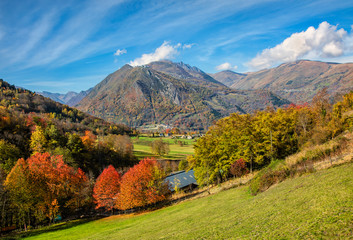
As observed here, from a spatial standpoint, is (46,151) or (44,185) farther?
(46,151)

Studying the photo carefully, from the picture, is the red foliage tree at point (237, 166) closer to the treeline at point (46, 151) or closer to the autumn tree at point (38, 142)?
the treeline at point (46, 151)

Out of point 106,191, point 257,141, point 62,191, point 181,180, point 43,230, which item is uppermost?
point 257,141

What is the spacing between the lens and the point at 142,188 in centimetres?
4603

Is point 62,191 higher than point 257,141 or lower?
lower

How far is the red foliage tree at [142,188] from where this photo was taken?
145ft

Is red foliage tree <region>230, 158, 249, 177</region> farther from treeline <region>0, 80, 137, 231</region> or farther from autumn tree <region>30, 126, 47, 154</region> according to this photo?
autumn tree <region>30, 126, 47, 154</region>

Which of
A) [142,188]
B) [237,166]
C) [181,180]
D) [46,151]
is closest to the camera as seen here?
[142,188]

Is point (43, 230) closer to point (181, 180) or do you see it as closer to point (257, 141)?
point (181, 180)

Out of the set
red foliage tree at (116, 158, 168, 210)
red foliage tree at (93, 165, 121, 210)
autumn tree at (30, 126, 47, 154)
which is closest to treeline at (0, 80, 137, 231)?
autumn tree at (30, 126, 47, 154)

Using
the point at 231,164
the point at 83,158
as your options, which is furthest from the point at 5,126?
the point at 231,164

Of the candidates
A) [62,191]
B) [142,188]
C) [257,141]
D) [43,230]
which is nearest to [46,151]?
[62,191]

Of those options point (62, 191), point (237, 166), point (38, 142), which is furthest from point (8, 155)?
point (237, 166)

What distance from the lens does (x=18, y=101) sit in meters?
158

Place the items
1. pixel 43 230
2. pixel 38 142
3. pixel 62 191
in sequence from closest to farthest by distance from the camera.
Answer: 1. pixel 43 230
2. pixel 62 191
3. pixel 38 142
